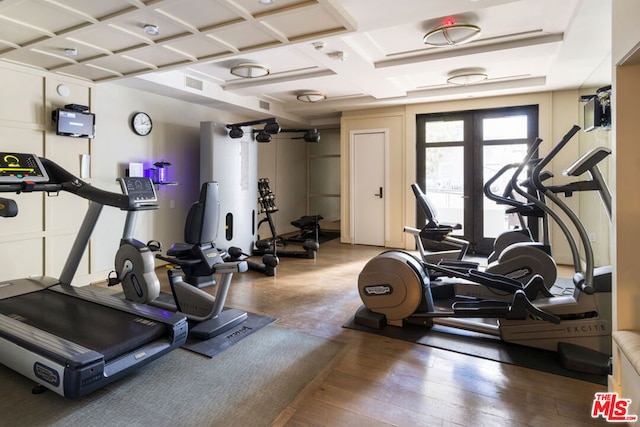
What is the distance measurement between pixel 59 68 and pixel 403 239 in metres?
5.91

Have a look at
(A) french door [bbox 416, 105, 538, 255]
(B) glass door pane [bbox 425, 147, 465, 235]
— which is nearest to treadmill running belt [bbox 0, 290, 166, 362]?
(A) french door [bbox 416, 105, 538, 255]

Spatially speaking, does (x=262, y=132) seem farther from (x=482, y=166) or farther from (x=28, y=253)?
(x=482, y=166)

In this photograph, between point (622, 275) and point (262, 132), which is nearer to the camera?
point (622, 275)

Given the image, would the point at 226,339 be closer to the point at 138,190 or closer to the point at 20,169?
the point at 138,190

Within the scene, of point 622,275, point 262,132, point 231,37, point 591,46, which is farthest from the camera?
point 262,132

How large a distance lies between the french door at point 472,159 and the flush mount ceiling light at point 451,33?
3.14 metres

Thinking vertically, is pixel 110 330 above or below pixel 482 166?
below

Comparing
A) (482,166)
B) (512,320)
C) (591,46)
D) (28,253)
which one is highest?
(591,46)

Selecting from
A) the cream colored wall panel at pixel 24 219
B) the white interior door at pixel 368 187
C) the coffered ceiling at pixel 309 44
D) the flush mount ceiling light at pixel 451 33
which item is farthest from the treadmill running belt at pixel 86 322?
the white interior door at pixel 368 187

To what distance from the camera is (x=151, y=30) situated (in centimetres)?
301

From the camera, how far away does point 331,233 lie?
29.9ft

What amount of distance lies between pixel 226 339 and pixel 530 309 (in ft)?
7.76

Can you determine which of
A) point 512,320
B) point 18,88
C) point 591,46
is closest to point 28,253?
point 18,88

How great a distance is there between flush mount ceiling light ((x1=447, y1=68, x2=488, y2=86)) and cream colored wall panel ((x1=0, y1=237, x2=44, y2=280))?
568cm
